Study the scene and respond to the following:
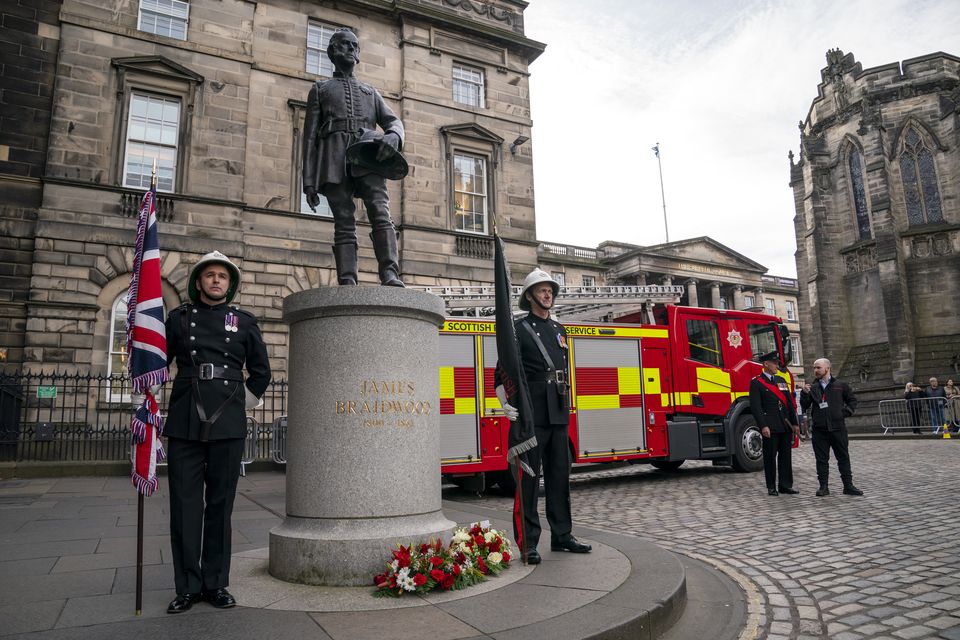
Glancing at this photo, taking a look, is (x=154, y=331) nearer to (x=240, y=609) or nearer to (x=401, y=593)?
(x=240, y=609)

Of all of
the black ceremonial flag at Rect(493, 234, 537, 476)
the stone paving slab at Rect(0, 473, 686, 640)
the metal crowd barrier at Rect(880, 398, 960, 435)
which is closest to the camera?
the stone paving slab at Rect(0, 473, 686, 640)

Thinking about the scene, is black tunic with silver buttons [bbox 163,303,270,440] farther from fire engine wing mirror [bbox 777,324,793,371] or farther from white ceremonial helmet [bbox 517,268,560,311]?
fire engine wing mirror [bbox 777,324,793,371]

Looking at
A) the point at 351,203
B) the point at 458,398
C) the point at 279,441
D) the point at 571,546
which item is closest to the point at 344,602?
the point at 571,546

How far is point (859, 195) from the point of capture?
32000mm

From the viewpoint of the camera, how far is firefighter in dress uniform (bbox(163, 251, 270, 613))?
3.62 meters

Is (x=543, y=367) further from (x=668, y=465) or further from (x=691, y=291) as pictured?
(x=691, y=291)

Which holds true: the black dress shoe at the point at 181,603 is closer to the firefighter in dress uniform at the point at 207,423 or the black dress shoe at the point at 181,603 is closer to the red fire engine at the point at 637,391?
the firefighter in dress uniform at the point at 207,423

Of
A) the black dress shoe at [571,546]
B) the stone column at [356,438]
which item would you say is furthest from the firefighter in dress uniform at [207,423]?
the black dress shoe at [571,546]

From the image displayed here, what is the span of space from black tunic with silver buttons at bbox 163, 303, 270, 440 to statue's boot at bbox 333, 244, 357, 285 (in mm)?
1250

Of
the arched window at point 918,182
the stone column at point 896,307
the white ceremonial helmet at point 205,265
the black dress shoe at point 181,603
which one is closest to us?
the black dress shoe at point 181,603

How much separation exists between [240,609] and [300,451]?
→ 42.8 inches

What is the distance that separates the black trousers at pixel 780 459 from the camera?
915 cm

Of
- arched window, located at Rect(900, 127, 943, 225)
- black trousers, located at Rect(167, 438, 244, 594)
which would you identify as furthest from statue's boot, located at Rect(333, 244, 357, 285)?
arched window, located at Rect(900, 127, 943, 225)

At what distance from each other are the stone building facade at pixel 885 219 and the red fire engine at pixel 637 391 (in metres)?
19.8
